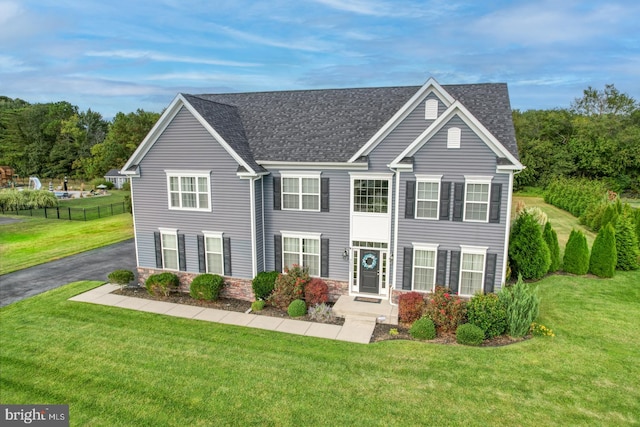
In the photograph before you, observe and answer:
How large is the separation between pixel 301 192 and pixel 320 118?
13.5 feet

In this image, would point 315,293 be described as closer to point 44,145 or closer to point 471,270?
point 471,270

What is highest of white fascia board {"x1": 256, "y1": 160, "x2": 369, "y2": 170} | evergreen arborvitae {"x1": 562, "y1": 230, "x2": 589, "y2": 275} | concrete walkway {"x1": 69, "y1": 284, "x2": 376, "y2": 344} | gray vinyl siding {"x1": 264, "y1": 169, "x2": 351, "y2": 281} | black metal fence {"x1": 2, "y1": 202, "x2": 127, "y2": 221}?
white fascia board {"x1": 256, "y1": 160, "x2": 369, "y2": 170}

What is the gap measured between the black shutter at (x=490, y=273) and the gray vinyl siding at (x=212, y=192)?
391 inches

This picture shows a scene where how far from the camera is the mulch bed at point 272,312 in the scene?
44.7ft

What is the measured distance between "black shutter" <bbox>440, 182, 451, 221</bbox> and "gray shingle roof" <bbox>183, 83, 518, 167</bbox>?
2.96 m

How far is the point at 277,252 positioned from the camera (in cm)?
1803

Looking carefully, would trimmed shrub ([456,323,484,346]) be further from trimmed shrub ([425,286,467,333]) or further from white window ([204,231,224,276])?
white window ([204,231,224,276])

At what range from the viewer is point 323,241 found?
685 inches

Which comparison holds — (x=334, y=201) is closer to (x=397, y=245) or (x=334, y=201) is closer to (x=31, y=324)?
(x=397, y=245)

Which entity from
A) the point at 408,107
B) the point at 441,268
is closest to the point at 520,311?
the point at 441,268

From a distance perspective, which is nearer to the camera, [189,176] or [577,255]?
[189,176]

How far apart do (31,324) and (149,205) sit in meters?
6.58

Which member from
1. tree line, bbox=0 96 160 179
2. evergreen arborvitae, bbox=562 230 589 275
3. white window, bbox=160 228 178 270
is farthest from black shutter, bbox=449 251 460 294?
tree line, bbox=0 96 160 179

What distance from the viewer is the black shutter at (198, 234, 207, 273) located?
58.9ft
